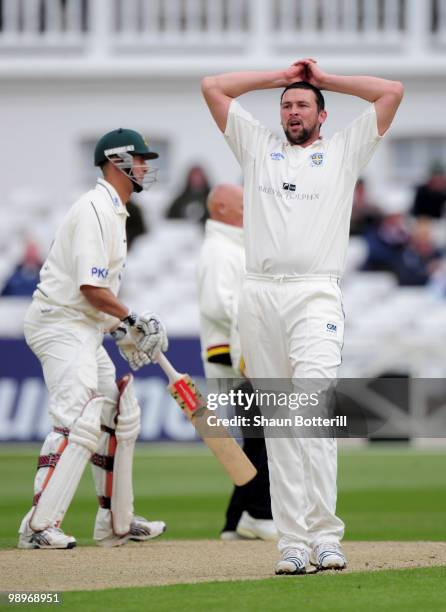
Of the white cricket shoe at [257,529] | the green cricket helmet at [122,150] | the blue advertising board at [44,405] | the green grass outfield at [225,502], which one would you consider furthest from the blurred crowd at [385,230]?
the green cricket helmet at [122,150]

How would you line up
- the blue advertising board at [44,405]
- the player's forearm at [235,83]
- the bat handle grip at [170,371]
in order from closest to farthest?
the player's forearm at [235,83]
the bat handle grip at [170,371]
the blue advertising board at [44,405]

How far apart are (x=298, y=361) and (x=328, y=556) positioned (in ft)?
2.97

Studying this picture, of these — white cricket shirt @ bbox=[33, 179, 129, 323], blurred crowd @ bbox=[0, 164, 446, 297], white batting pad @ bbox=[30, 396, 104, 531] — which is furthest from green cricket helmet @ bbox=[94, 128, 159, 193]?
blurred crowd @ bbox=[0, 164, 446, 297]

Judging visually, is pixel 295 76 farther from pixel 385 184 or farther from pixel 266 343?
pixel 385 184

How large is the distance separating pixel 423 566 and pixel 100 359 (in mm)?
2365

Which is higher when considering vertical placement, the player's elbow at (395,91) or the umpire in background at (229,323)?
the player's elbow at (395,91)

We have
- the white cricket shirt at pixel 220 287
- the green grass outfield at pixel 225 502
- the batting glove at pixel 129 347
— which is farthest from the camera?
the white cricket shirt at pixel 220 287

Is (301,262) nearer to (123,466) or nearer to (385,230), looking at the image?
(123,466)

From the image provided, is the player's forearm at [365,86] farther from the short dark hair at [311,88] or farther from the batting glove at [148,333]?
the batting glove at [148,333]

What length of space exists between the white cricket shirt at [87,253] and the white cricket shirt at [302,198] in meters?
1.30

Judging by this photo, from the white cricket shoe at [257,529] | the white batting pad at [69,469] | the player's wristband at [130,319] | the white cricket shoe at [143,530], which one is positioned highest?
the player's wristband at [130,319]

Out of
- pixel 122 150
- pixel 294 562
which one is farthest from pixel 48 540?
pixel 122 150

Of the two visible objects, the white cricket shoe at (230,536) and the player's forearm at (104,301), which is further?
the white cricket shoe at (230,536)

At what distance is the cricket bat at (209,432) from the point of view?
27.7 feet
